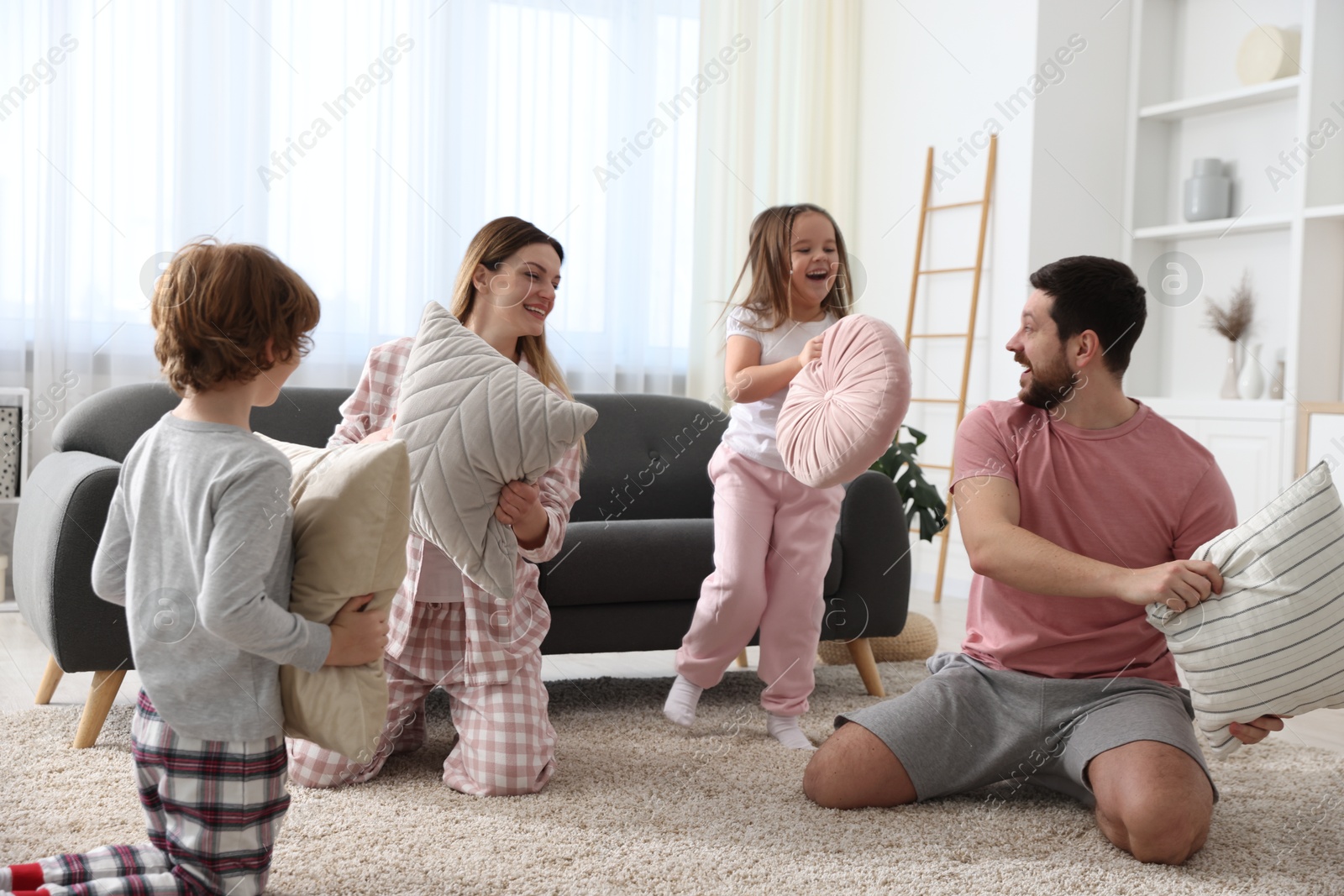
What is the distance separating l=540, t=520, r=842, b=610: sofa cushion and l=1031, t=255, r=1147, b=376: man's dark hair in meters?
0.94

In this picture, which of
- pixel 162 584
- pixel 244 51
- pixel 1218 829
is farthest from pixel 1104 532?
pixel 244 51

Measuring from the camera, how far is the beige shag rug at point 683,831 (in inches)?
60.5

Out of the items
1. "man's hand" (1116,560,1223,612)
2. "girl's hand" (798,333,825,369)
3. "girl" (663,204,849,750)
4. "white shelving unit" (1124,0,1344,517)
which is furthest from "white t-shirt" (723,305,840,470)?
"white shelving unit" (1124,0,1344,517)

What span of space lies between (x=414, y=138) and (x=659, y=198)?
1.06 metres

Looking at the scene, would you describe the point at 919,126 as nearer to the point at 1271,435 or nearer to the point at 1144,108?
the point at 1144,108

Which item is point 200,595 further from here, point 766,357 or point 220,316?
point 766,357

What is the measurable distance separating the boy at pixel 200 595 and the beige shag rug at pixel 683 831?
24 centimetres

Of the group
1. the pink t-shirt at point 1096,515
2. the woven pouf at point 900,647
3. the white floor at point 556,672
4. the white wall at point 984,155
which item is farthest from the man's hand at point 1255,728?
the white wall at point 984,155

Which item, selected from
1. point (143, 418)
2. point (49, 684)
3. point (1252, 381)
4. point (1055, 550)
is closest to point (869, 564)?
point (1055, 550)

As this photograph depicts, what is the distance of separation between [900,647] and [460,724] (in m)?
1.54

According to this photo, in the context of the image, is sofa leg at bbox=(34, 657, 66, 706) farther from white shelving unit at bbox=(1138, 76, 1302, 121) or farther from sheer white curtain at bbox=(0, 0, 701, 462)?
white shelving unit at bbox=(1138, 76, 1302, 121)

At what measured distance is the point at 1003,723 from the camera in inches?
72.6

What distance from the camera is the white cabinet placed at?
374cm

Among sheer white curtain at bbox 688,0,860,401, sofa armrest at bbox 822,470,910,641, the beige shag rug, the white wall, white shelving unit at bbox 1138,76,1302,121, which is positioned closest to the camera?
the beige shag rug
